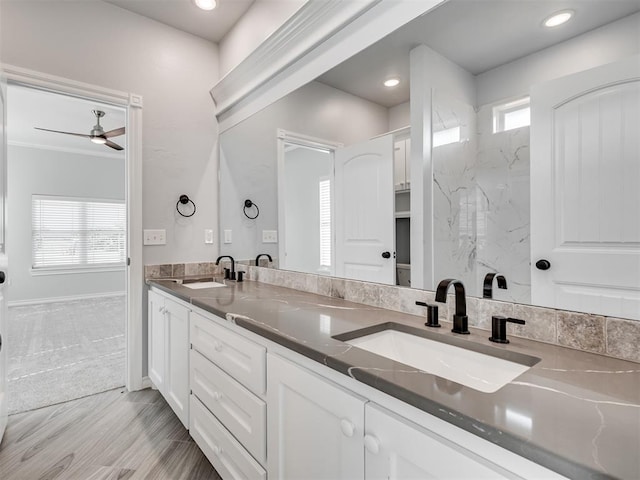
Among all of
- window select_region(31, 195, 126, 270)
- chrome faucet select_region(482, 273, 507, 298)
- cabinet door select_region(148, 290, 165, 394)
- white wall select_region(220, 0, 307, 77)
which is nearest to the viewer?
chrome faucet select_region(482, 273, 507, 298)

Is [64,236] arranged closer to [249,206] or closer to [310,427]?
[249,206]

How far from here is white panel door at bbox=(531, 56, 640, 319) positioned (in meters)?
0.85

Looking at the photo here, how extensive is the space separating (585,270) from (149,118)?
8.86ft

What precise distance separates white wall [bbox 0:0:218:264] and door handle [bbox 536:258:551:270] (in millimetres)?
2347

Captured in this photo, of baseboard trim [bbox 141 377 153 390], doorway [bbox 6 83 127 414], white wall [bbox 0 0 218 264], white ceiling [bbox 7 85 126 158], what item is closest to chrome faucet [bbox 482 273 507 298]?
white wall [bbox 0 0 218 264]

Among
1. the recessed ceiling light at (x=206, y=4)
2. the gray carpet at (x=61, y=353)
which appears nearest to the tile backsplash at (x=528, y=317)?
the recessed ceiling light at (x=206, y=4)

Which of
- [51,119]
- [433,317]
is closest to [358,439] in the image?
[433,317]

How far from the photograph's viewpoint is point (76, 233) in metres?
6.04

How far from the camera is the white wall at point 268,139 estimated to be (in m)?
1.66

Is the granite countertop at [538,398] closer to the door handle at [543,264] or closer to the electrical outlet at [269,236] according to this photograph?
the door handle at [543,264]

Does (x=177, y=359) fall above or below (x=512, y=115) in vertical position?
below

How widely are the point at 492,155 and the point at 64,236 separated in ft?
22.8

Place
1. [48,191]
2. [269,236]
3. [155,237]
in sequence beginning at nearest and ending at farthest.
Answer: [269,236] → [155,237] → [48,191]

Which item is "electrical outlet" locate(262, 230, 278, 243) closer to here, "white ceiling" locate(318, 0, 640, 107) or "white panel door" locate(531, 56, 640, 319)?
"white ceiling" locate(318, 0, 640, 107)
